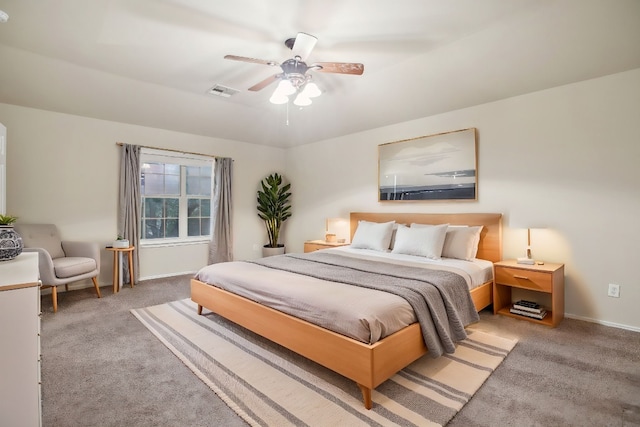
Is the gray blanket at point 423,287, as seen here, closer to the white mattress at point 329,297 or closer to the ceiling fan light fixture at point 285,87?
the white mattress at point 329,297

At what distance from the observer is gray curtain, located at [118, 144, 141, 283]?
15.4ft

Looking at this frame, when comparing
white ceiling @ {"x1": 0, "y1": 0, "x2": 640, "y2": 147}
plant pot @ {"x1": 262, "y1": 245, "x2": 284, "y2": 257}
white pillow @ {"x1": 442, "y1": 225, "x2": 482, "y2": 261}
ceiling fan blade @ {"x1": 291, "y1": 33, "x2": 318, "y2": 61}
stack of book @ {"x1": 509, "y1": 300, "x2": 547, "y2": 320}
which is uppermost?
white ceiling @ {"x1": 0, "y1": 0, "x2": 640, "y2": 147}

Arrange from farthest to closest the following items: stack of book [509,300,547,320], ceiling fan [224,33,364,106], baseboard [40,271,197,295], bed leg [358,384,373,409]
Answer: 1. baseboard [40,271,197,295]
2. stack of book [509,300,547,320]
3. ceiling fan [224,33,364,106]
4. bed leg [358,384,373,409]

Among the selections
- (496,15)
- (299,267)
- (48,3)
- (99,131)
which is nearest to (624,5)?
(496,15)

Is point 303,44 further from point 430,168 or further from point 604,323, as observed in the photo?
point 604,323

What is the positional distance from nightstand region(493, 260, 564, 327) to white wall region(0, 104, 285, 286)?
14.8 ft

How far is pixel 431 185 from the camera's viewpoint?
14.3ft

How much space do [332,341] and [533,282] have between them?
2.28 metres

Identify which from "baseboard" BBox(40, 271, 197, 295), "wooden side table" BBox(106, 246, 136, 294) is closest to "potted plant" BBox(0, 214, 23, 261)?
"wooden side table" BBox(106, 246, 136, 294)

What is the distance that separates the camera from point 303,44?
2.51 meters

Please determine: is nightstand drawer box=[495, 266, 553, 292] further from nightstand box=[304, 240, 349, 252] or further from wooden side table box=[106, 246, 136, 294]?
wooden side table box=[106, 246, 136, 294]

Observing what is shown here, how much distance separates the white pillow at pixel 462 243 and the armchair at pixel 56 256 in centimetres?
426

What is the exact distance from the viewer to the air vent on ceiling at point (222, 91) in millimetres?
4207

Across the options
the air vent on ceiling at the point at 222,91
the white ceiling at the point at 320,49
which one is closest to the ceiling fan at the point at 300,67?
the white ceiling at the point at 320,49
